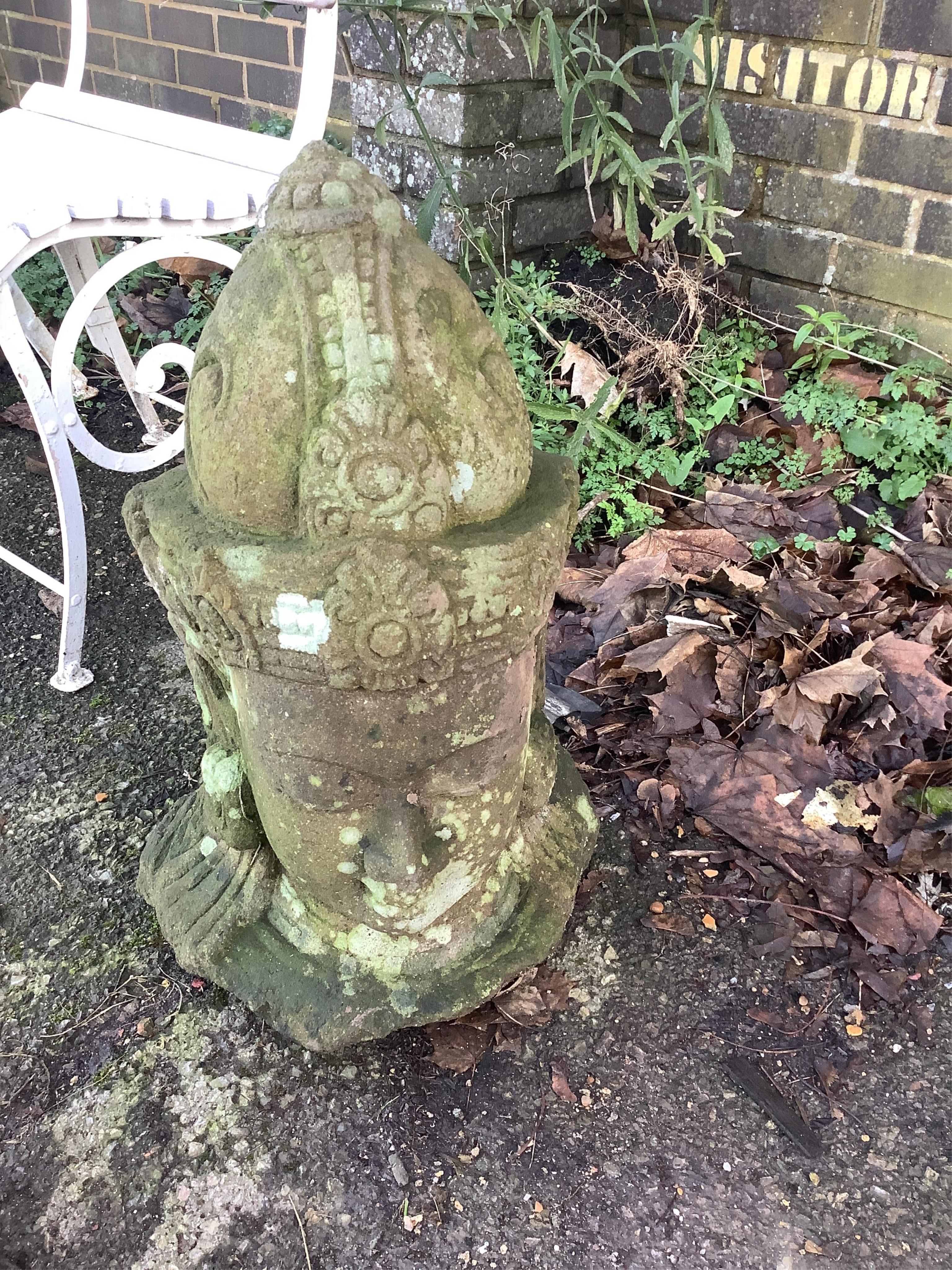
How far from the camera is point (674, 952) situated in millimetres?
1818

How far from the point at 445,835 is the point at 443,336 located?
744mm

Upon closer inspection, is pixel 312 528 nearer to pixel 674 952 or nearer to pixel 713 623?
pixel 674 952

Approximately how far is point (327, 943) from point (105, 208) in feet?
5.36

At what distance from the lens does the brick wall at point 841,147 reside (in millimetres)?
2564

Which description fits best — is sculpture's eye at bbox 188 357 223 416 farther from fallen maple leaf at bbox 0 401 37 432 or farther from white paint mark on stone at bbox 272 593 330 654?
fallen maple leaf at bbox 0 401 37 432

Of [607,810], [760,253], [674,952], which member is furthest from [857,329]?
[674,952]

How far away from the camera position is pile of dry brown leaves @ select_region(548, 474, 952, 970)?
1921 millimetres

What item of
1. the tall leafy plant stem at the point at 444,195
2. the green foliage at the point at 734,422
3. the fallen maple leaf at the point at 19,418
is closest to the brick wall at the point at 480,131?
the tall leafy plant stem at the point at 444,195

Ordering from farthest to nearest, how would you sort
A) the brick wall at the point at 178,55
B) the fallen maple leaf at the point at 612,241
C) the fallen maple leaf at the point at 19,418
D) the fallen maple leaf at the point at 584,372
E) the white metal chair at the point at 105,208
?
the brick wall at the point at 178,55 < the fallen maple leaf at the point at 19,418 < the fallen maple leaf at the point at 612,241 < the fallen maple leaf at the point at 584,372 < the white metal chair at the point at 105,208

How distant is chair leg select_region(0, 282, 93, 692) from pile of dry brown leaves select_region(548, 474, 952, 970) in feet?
4.02

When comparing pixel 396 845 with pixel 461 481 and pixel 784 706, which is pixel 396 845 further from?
pixel 784 706

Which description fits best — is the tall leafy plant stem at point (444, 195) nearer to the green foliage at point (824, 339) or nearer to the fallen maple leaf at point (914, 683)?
the green foliage at point (824, 339)

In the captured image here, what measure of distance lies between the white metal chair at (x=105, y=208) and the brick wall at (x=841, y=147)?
131 centimetres

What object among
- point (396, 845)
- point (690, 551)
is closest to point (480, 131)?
point (690, 551)
